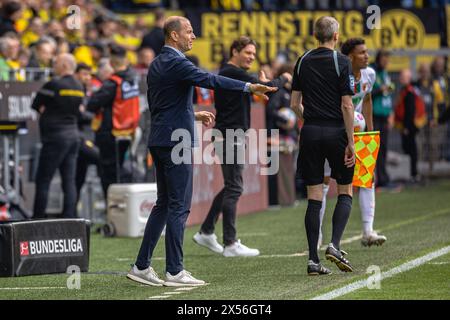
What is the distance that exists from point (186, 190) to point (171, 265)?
614 mm

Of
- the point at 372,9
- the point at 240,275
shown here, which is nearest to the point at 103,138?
the point at 240,275

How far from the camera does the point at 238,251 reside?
43.5ft

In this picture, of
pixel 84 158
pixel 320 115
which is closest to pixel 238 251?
pixel 320 115

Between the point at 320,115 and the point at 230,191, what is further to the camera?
Answer: the point at 230,191

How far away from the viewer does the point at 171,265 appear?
1066 cm

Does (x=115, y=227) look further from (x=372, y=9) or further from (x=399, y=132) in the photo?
(x=399, y=132)

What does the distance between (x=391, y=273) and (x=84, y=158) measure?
7549mm

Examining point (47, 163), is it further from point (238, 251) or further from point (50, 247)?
point (50, 247)

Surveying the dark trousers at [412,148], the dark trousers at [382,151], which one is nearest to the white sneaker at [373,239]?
the dark trousers at [382,151]

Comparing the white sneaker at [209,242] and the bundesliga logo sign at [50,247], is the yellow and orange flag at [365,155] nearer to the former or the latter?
the white sneaker at [209,242]

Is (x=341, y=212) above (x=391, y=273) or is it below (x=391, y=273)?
above

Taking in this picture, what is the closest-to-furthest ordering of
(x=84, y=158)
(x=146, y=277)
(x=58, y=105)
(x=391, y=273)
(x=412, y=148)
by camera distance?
(x=146, y=277)
(x=391, y=273)
(x=58, y=105)
(x=84, y=158)
(x=412, y=148)

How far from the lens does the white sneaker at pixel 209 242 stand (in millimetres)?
13602

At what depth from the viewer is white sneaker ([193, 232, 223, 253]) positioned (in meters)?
13.6
